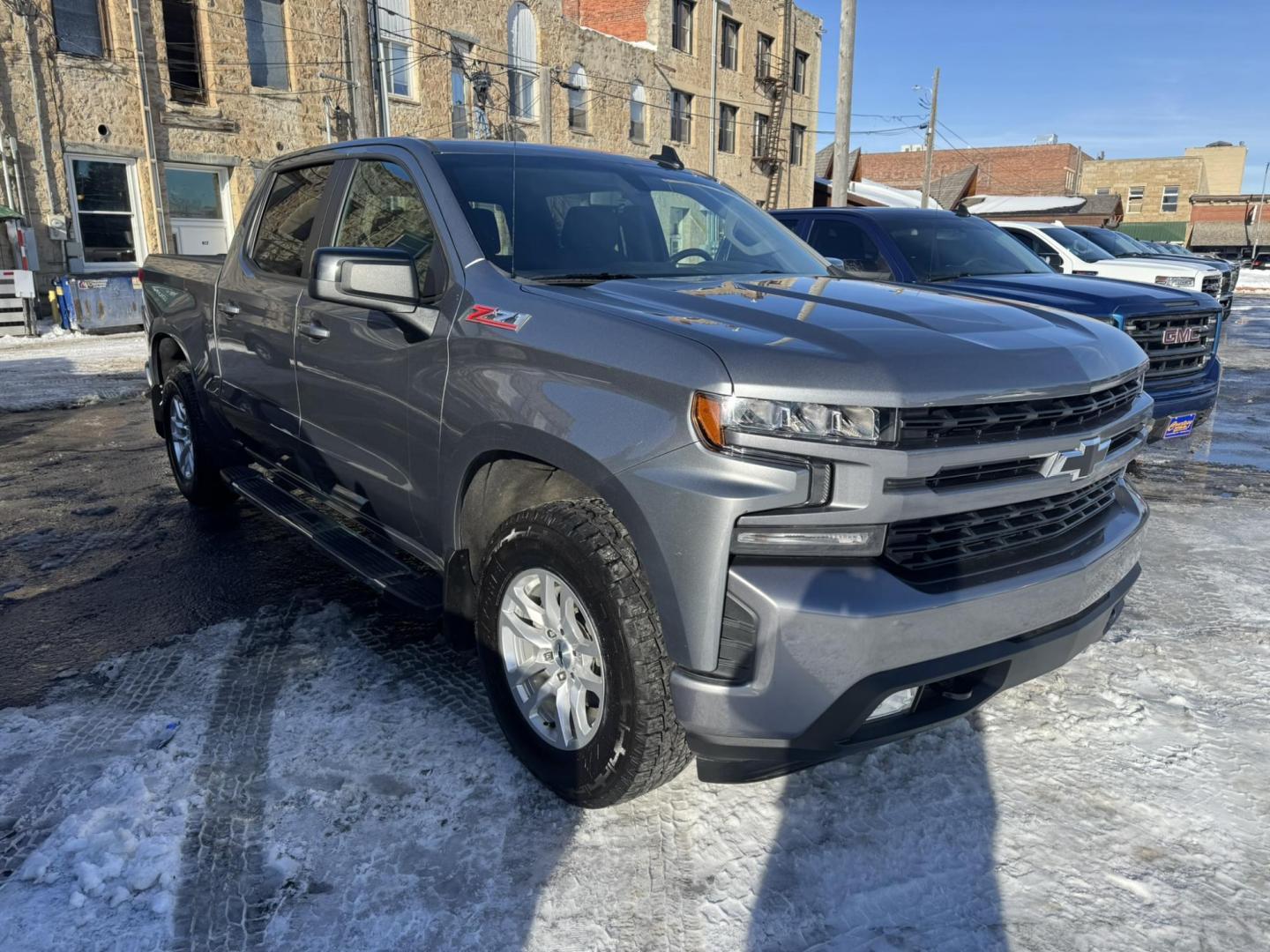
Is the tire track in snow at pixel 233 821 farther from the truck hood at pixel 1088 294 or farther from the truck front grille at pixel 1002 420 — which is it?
the truck hood at pixel 1088 294

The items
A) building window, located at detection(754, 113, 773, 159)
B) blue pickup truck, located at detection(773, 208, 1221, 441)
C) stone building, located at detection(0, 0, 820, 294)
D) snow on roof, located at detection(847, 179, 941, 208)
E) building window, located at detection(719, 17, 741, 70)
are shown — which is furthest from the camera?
snow on roof, located at detection(847, 179, 941, 208)

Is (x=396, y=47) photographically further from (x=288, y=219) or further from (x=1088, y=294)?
(x=288, y=219)

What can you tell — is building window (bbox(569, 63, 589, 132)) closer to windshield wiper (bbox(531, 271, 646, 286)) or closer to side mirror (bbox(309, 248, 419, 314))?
windshield wiper (bbox(531, 271, 646, 286))

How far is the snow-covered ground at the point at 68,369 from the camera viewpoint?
956 centimetres

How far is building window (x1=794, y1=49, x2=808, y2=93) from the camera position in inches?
1489

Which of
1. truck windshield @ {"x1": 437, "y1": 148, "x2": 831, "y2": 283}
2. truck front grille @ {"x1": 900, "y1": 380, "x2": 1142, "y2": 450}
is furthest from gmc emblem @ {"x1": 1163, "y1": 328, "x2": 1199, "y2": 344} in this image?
truck front grille @ {"x1": 900, "y1": 380, "x2": 1142, "y2": 450}

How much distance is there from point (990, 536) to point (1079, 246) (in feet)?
39.5

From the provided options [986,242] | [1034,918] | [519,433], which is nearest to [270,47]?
[986,242]

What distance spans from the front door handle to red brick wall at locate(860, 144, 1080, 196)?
207ft

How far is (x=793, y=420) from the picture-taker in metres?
2.17

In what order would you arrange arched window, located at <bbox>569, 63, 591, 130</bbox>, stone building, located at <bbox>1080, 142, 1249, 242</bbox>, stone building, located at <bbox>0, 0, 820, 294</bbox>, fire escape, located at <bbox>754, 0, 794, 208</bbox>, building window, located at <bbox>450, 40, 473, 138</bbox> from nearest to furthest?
stone building, located at <bbox>0, 0, 820, 294</bbox> → building window, located at <bbox>450, 40, 473, 138</bbox> → arched window, located at <bbox>569, 63, 591, 130</bbox> → fire escape, located at <bbox>754, 0, 794, 208</bbox> → stone building, located at <bbox>1080, 142, 1249, 242</bbox>

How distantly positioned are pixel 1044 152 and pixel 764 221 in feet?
220

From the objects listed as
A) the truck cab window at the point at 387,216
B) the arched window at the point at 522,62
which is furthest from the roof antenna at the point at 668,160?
the arched window at the point at 522,62

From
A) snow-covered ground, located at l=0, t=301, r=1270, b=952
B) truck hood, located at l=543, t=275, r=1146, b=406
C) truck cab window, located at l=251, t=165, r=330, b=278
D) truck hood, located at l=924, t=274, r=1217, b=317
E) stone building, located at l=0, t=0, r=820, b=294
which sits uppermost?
stone building, located at l=0, t=0, r=820, b=294
